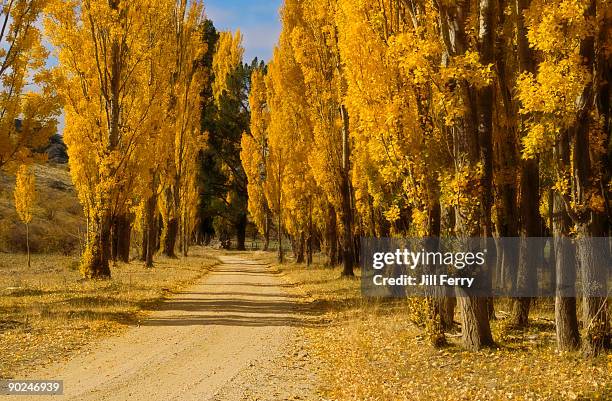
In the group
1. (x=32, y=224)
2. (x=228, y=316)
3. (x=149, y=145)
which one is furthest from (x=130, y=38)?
(x=32, y=224)

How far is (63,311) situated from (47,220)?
35507 millimetres

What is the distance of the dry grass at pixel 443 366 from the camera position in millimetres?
6754

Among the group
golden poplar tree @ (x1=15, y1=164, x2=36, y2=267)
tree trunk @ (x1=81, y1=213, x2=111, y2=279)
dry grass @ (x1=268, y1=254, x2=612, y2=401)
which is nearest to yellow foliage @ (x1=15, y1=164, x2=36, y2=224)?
golden poplar tree @ (x1=15, y1=164, x2=36, y2=267)

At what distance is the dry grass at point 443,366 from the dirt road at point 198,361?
586mm

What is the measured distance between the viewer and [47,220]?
4456 cm

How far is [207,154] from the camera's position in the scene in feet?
163

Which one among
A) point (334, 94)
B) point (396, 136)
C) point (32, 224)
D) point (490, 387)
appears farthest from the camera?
point (32, 224)

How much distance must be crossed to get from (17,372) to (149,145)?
53.1 ft

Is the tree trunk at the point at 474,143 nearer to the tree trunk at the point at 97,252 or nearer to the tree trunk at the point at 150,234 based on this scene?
the tree trunk at the point at 97,252

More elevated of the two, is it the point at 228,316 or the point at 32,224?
the point at 32,224

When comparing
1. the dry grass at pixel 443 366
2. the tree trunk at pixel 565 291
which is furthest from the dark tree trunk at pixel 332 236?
the tree trunk at pixel 565 291

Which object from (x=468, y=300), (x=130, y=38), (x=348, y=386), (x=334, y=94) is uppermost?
(x=130, y=38)

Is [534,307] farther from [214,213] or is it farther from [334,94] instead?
[214,213]

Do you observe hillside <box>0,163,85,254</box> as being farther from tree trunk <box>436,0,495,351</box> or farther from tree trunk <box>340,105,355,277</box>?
tree trunk <box>436,0,495,351</box>
